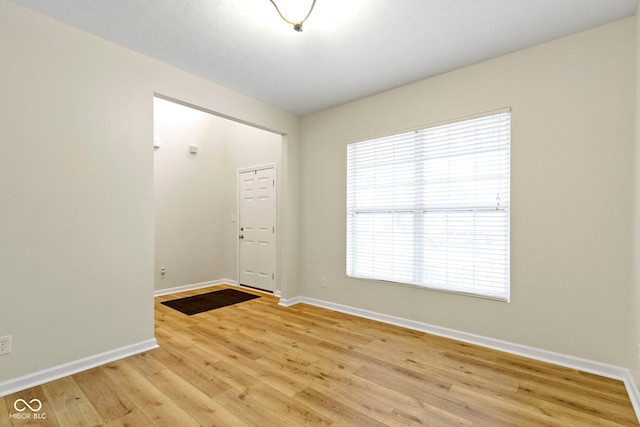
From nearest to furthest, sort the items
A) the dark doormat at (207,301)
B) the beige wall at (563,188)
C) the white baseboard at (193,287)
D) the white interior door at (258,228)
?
the beige wall at (563,188) < the dark doormat at (207,301) < the white baseboard at (193,287) < the white interior door at (258,228)

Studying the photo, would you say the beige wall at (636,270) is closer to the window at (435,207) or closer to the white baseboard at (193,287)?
the window at (435,207)

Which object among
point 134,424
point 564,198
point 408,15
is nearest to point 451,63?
point 408,15

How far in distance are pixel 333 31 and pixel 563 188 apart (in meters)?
2.30

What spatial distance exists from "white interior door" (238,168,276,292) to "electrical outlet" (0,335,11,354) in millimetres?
3152

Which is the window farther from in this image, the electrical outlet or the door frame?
the electrical outlet

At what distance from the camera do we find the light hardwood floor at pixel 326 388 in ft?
6.10

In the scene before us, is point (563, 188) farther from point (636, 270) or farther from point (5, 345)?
point (5, 345)

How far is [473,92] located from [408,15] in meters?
1.15

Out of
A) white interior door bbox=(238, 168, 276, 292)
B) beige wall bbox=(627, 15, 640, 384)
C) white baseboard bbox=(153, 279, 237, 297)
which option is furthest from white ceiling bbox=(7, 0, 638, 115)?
white baseboard bbox=(153, 279, 237, 297)

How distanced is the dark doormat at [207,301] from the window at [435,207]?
6.18 feet

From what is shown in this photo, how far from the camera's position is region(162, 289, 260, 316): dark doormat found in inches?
162

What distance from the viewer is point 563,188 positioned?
2533 mm

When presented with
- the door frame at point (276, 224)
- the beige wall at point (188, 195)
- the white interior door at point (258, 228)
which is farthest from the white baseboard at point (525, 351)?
the beige wall at point (188, 195)

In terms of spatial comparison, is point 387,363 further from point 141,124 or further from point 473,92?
point 141,124
